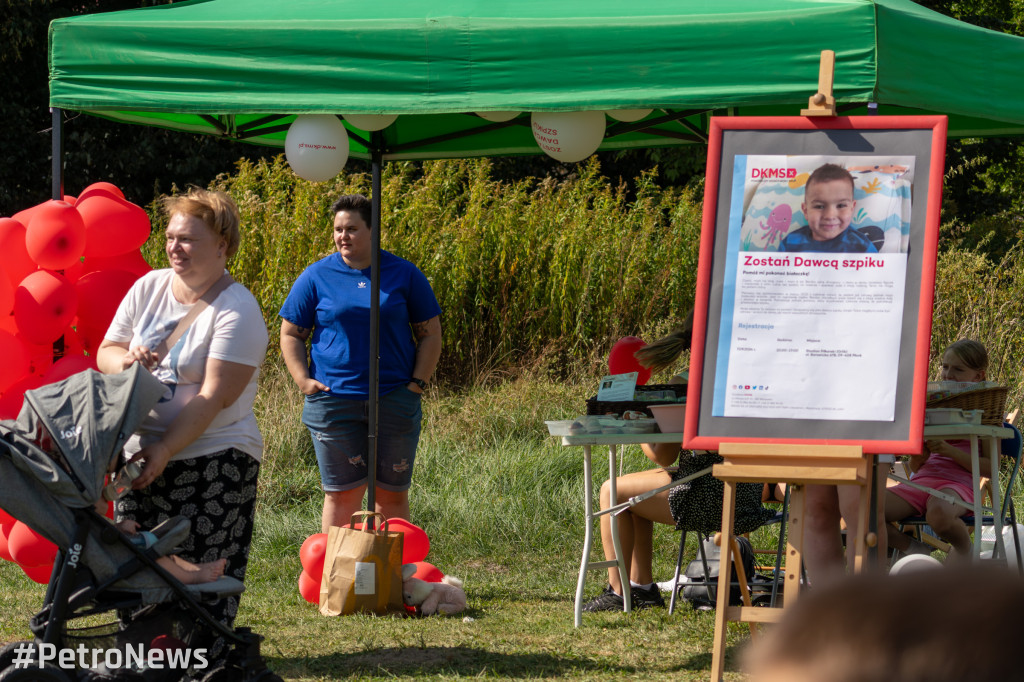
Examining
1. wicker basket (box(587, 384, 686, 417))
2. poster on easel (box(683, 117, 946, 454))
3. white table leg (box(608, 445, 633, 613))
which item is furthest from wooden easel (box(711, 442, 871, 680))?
white table leg (box(608, 445, 633, 613))

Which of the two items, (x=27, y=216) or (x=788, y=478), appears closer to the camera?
(x=788, y=478)

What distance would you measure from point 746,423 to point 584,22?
4.64ft

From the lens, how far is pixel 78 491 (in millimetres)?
3223

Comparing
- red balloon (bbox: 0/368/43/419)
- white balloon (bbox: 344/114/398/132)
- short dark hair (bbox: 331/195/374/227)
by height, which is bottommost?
red balloon (bbox: 0/368/43/419)

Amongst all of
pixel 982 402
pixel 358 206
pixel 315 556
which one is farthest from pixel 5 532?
pixel 982 402

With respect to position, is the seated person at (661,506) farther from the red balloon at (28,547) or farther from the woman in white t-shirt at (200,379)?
the red balloon at (28,547)

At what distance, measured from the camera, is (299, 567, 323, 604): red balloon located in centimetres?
531

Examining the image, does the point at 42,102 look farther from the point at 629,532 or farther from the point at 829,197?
the point at 829,197

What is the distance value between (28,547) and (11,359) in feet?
2.27

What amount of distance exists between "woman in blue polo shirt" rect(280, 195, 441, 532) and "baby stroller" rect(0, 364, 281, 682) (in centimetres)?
197

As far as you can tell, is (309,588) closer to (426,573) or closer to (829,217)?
(426,573)

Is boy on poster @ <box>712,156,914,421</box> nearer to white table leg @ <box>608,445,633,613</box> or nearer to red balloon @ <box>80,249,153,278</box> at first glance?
white table leg @ <box>608,445,633,613</box>

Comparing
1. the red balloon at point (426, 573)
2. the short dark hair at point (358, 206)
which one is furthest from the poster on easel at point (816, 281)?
the short dark hair at point (358, 206)

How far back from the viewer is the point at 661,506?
16.5 feet
